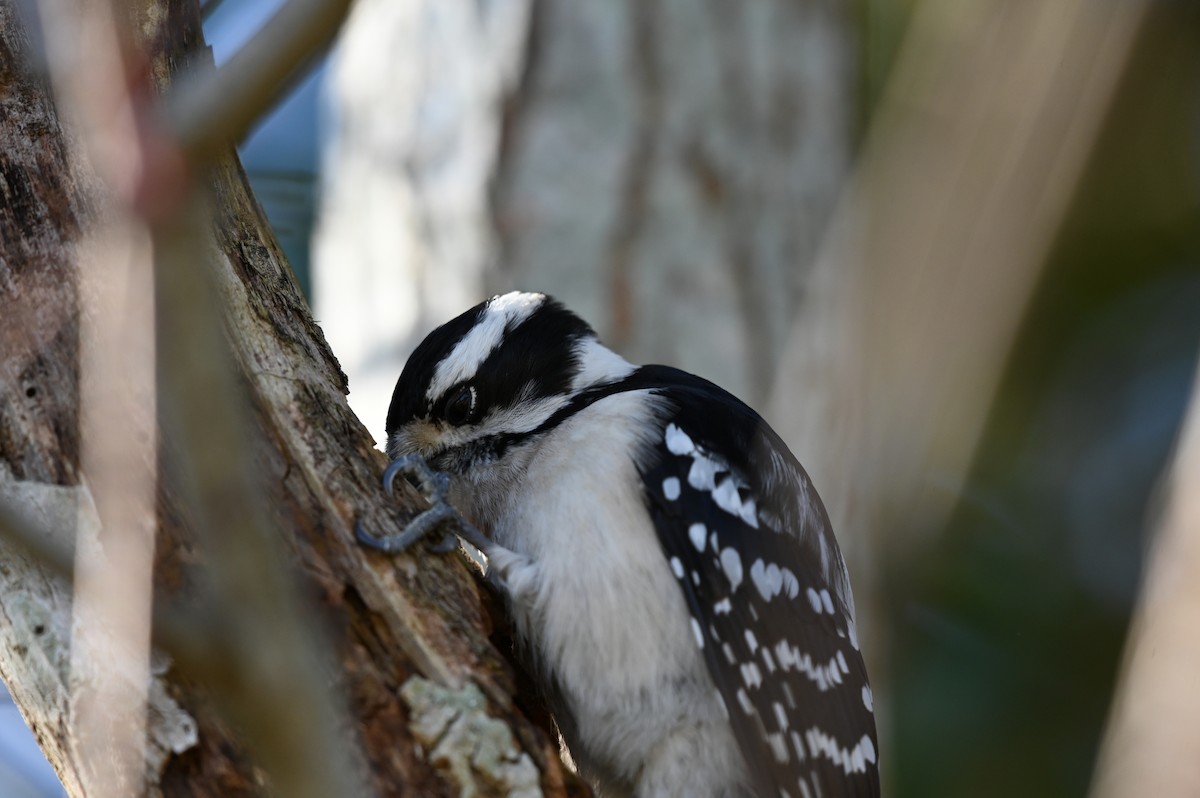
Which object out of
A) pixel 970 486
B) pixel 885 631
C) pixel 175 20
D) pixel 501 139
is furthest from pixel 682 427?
pixel 970 486

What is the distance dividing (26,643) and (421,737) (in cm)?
60

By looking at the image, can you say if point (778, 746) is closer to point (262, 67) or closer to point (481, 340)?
point (481, 340)

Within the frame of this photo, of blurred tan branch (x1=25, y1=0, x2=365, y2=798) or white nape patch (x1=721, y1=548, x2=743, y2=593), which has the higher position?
blurred tan branch (x1=25, y1=0, x2=365, y2=798)

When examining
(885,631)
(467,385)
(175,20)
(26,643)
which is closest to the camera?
(26,643)

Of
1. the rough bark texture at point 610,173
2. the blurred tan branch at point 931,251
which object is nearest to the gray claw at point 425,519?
the rough bark texture at point 610,173

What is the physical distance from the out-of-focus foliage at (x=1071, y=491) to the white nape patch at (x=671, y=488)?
3070mm

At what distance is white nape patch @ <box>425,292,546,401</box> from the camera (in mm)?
2773

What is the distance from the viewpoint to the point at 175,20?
7.41ft

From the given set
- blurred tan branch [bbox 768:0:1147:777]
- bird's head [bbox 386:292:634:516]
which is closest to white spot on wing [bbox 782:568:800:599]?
bird's head [bbox 386:292:634:516]

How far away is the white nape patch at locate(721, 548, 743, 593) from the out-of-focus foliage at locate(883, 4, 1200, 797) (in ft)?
9.89

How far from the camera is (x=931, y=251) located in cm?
383

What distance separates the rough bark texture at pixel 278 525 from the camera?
5.98 ft

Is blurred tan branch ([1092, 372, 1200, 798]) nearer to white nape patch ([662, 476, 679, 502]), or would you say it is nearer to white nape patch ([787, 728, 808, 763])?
white nape patch ([787, 728, 808, 763])

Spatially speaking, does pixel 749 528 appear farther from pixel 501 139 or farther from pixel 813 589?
pixel 501 139
